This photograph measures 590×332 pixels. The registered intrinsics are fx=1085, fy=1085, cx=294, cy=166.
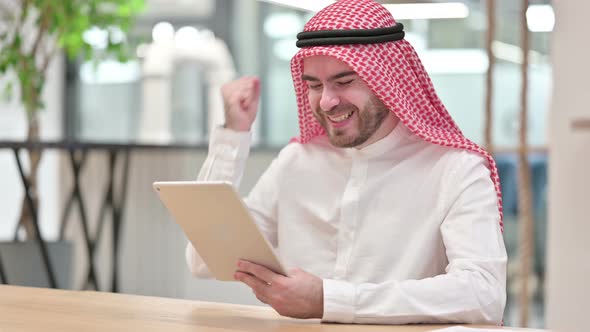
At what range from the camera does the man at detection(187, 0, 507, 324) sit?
1.94m

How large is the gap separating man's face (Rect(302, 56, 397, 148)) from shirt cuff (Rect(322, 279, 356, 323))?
453 millimetres

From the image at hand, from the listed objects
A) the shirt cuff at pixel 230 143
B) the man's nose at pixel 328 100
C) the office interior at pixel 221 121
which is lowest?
the office interior at pixel 221 121

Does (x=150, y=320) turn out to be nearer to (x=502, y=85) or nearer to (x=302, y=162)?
(x=302, y=162)

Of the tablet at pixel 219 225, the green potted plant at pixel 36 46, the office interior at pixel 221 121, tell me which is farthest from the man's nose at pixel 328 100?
the green potted plant at pixel 36 46

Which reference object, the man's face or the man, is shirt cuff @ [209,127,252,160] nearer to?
the man

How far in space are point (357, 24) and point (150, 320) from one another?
2.46 feet

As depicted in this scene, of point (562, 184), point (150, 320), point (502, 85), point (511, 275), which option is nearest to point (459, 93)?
point (502, 85)

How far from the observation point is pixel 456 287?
6.41 feet

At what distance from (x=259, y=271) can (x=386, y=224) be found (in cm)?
46

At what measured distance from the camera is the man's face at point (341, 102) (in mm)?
2242

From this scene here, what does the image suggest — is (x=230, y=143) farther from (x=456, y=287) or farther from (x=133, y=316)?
(x=456, y=287)

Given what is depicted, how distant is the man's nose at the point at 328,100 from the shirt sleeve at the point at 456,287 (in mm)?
→ 313

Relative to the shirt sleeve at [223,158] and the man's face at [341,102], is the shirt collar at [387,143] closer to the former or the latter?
the man's face at [341,102]

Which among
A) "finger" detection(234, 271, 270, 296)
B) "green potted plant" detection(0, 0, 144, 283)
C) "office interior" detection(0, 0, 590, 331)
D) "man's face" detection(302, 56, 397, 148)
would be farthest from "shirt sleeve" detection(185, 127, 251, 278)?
"green potted plant" detection(0, 0, 144, 283)
